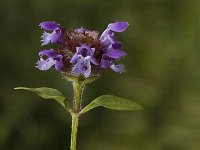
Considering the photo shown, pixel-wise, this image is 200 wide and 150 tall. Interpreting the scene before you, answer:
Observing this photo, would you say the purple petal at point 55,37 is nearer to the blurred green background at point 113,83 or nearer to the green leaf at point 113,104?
the green leaf at point 113,104

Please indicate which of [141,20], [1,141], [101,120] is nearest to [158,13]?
[141,20]

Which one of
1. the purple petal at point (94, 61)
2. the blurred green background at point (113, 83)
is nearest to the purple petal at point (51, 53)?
the purple petal at point (94, 61)

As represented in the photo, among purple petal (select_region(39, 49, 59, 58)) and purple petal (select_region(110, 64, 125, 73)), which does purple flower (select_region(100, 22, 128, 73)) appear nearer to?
purple petal (select_region(110, 64, 125, 73))

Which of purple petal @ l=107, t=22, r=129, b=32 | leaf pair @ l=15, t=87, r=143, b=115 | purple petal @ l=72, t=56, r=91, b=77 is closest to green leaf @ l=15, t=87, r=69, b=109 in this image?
leaf pair @ l=15, t=87, r=143, b=115

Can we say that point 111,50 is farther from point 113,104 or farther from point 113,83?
point 113,83

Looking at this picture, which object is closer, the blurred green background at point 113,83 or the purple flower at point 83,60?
the purple flower at point 83,60

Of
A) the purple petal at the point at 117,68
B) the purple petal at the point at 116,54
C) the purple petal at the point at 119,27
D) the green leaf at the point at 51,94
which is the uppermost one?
the purple petal at the point at 119,27

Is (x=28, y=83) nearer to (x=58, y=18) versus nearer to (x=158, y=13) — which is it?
(x=58, y=18)
